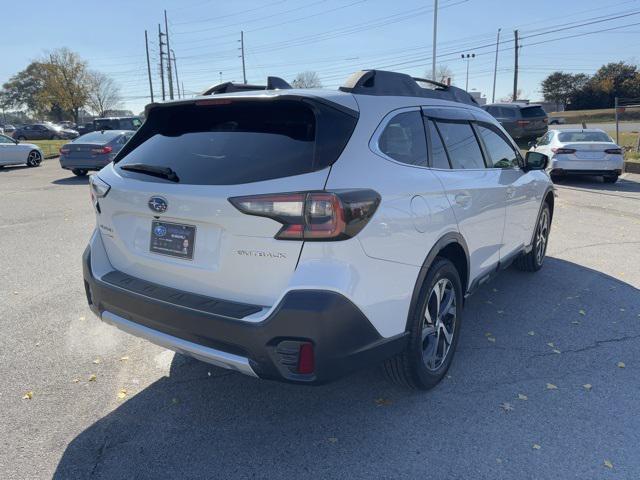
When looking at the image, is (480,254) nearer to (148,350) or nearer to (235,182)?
(235,182)

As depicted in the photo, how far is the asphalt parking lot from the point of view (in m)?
2.58

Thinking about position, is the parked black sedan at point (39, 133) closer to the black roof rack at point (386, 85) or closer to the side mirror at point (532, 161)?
the side mirror at point (532, 161)

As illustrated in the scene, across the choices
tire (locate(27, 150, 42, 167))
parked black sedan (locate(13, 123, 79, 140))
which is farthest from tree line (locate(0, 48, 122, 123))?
tire (locate(27, 150, 42, 167))

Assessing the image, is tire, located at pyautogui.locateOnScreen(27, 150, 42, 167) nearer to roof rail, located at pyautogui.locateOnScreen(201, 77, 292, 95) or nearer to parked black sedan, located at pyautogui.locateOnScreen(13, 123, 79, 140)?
roof rail, located at pyautogui.locateOnScreen(201, 77, 292, 95)

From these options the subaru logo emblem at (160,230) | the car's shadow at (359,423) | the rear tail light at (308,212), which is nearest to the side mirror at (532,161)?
the car's shadow at (359,423)

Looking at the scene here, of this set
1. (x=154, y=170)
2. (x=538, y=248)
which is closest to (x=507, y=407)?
(x=154, y=170)

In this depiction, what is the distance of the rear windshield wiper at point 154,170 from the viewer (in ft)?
8.86

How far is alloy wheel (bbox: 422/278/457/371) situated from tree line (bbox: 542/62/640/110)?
237 ft

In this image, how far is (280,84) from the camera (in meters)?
3.61

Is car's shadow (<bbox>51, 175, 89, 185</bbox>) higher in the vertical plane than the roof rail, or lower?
lower

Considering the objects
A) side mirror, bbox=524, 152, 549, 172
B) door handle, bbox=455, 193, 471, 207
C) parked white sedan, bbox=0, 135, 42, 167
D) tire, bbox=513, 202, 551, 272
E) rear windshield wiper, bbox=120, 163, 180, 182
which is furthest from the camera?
parked white sedan, bbox=0, 135, 42, 167

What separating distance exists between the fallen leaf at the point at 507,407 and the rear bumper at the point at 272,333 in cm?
84

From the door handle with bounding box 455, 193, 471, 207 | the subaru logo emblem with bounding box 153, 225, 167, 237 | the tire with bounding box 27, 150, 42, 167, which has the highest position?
the door handle with bounding box 455, 193, 471, 207

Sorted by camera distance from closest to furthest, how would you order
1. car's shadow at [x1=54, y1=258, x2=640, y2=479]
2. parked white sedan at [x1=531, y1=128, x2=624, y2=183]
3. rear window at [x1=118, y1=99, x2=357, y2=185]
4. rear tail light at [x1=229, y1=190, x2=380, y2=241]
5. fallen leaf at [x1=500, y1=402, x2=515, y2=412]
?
rear tail light at [x1=229, y1=190, x2=380, y2=241]
rear window at [x1=118, y1=99, x2=357, y2=185]
car's shadow at [x1=54, y1=258, x2=640, y2=479]
fallen leaf at [x1=500, y1=402, x2=515, y2=412]
parked white sedan at [x1=531, y1=128, x2=624, y2=183]
